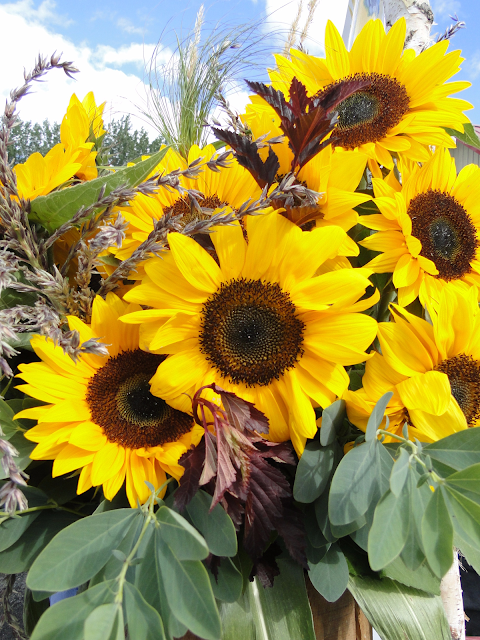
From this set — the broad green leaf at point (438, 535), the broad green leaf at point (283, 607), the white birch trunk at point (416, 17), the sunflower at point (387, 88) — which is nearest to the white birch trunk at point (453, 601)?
the broad green leaf at point (283, 607)

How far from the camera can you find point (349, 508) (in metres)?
0.33

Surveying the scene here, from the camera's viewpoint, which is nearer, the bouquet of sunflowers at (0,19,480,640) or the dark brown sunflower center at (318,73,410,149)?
the bouquet of sunflowers at (0,19,480,640)

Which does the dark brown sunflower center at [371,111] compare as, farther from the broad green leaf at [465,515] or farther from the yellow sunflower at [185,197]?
the broad green leaf at [465,515]

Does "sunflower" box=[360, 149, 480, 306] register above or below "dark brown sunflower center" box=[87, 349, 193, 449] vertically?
above

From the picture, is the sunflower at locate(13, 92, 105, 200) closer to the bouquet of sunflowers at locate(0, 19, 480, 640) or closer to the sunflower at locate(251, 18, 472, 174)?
the bouquet of sunflowers at locate(0, 19, 480, 640)

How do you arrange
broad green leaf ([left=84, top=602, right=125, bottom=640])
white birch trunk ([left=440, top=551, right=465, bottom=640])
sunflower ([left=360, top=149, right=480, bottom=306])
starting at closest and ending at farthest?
broad green leaf ([left=84, top=602, right=125, bottom=640]) < sunflower ([left=360, top=149, right=480, bottom=306]) < white birch trunk ([left=440, top=551, right=465, bottom=640])

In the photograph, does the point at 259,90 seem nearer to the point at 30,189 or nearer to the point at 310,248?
the point at 310,248

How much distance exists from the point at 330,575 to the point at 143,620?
179 mm

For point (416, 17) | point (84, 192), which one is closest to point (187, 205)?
point (84, 192)

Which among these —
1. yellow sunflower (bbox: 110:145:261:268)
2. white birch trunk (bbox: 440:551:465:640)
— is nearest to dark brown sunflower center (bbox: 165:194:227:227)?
yellow sunflower (bbox: 110:145:261:268)

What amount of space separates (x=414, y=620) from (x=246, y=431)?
0.80 feet

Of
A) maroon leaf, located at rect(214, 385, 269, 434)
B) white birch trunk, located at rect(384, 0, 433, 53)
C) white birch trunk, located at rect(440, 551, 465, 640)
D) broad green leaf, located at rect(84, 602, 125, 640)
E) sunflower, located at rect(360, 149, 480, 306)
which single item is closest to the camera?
broad green leaf, located at rect(84, 602, 125, 640)

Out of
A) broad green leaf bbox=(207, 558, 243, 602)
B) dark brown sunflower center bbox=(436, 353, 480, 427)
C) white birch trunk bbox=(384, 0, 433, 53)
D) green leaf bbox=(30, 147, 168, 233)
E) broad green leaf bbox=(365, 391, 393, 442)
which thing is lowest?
broad green leaf bbox=(207, 558, 243, 602)

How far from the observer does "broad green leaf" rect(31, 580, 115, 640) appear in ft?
0.91
